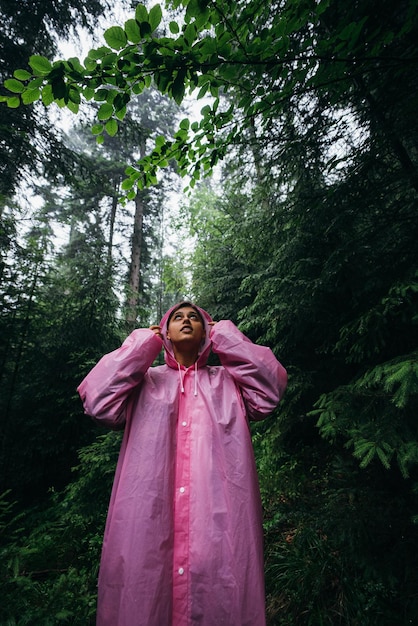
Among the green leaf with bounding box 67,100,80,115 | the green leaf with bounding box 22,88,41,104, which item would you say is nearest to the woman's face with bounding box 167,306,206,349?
the green leaf with bounding box 67,100,80,115

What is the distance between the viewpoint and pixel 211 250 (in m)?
8.22

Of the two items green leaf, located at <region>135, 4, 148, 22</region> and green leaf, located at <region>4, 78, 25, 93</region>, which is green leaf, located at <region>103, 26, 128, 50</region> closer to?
green leaf, located at <region>135, 4, 148, 22</region>

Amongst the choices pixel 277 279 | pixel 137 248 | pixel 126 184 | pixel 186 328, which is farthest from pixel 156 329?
pixel 137 248

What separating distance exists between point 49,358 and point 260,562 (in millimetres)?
5910

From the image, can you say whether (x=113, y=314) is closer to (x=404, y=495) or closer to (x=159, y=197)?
(x=404, y=495)

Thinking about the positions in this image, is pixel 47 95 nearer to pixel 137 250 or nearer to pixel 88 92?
pixel 88 92

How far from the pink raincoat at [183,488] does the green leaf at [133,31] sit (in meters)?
1.77

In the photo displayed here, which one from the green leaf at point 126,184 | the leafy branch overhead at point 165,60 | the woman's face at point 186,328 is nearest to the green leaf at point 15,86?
the leafy branch overhead at point 165,60

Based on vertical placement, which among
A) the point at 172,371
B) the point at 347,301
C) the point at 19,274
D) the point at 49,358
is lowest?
the point at 172,371

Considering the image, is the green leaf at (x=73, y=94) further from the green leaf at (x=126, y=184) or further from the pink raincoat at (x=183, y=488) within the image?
the pink raincoat at (x=183, y=488)

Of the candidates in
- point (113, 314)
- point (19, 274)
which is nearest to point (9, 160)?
point (19, 274)

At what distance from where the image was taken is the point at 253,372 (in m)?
2.22

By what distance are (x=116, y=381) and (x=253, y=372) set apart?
1.00 metres

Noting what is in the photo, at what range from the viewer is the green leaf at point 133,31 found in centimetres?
146
